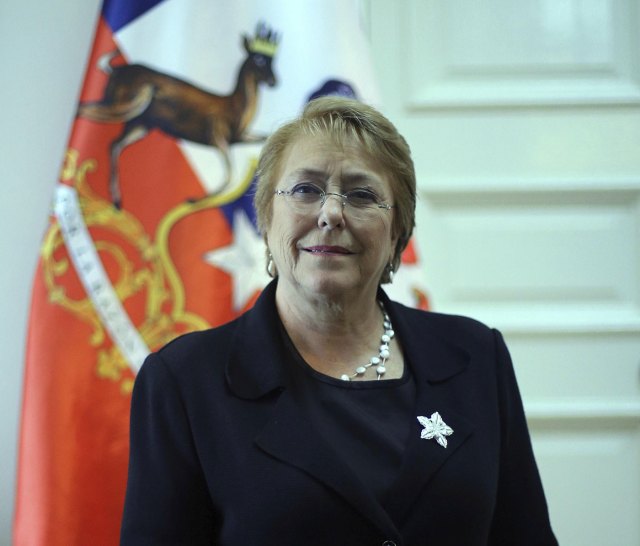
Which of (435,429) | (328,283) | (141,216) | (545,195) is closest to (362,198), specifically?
(328,283)

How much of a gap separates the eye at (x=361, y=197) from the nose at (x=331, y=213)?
2 centimetres

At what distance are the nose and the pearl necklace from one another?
0.23m

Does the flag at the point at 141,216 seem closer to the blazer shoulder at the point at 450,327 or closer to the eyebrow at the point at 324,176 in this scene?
the blazer shoulder at the point at 450,327

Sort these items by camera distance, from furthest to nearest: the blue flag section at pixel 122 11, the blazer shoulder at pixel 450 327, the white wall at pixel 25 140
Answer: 1. the white wall at pixel 25 140
2. the blue flag section at pixel 122 11
3. the blazer shoulder at pixel 450 327

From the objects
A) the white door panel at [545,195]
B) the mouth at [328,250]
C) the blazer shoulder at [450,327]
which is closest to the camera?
the mouth at [328,250]

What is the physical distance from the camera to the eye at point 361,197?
1164 millimetres

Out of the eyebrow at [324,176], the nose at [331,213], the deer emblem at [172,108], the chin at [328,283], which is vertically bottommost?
the chin at [328,283]

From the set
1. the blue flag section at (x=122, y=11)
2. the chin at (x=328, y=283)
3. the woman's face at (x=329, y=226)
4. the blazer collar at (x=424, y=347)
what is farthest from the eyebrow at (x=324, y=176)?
the blue flag section at (x=122, y=11)

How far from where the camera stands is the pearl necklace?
120 centimetres

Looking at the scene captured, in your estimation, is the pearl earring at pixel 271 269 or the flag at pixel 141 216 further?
the flag at pixel 141 216

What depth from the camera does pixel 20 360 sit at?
2.00 meters

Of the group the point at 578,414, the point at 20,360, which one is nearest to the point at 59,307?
the point at 20,360

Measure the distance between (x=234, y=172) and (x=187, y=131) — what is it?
14 cm

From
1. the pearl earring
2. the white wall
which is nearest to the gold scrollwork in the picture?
the white wall
